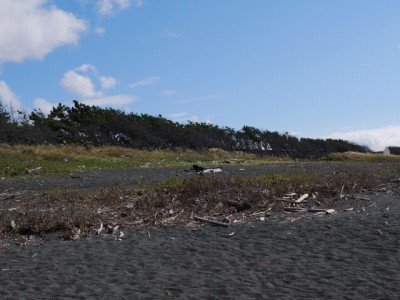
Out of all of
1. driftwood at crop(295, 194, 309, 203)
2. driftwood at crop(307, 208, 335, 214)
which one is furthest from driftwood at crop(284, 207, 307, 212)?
driftwood at crop(295, 194, 309, 203)

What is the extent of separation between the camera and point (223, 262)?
630 cm

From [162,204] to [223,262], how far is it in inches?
158

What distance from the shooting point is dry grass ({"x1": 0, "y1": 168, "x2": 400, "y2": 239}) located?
8.49 m

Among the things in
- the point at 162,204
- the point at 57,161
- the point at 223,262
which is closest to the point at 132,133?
the point at 57,161

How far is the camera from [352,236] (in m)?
7.38

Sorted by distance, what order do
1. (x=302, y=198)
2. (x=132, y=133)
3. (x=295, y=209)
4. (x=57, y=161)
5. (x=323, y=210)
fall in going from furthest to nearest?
(x=132, y=133), (x=57, y=161), (x=302, y=198), (x=295, y=209), (x=323, y=210)

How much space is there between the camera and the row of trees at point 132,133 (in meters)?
32.9

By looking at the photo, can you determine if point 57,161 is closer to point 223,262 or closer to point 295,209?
point 295,209

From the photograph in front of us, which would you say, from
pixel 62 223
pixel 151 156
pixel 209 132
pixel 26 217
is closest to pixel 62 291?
pixel 62 223

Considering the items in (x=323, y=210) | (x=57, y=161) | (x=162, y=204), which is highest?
(x=57, y=161)

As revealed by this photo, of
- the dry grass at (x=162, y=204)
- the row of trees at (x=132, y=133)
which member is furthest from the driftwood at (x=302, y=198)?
the row of trees at (x=132, y=133)

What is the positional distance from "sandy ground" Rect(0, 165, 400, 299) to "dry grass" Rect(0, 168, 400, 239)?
0.56 metres

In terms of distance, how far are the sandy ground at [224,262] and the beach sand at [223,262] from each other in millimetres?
11

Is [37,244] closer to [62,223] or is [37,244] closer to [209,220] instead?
[62,223]
